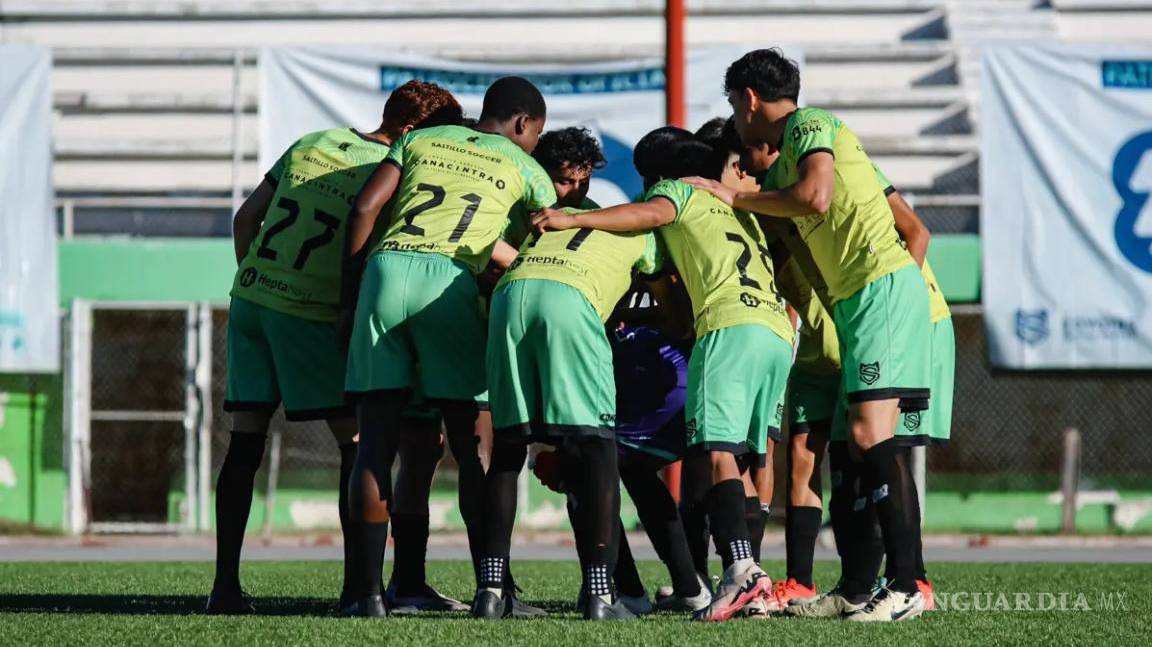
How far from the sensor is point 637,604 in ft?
22.3

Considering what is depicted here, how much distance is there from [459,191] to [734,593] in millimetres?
1833

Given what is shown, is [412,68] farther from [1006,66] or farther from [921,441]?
[921,441]

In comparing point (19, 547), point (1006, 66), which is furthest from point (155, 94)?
point (1006, 66)

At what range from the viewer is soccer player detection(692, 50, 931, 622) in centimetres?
610

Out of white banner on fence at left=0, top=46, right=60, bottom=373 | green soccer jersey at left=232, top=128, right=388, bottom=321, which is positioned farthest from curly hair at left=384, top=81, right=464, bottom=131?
white banner on fence at left=0, top=46, right=60, bottom=373

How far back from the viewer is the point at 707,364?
19.9 feet

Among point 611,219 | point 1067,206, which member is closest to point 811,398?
point 611,219

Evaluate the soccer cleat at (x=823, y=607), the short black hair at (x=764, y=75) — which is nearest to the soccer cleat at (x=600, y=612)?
the soccer cleat at (x=823, y=607)

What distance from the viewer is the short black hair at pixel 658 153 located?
688 centimetres

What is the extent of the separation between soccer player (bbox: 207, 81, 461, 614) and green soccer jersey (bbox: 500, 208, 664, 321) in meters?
0.92

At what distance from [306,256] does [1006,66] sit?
9184 mm

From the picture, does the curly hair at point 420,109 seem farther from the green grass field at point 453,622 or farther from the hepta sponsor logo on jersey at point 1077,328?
the hepta sponsor logo on jersey at point 1077,328

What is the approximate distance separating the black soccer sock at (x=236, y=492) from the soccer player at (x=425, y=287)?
66 cm

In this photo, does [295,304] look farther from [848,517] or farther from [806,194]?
[848,517]
